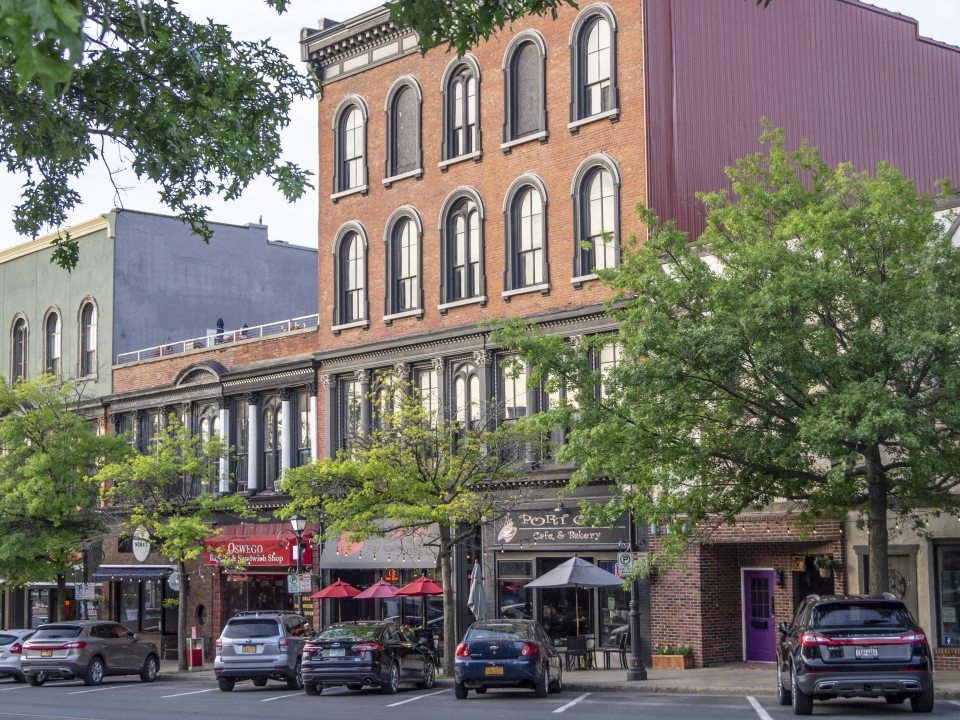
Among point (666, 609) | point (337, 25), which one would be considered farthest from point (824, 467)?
point (337, 25)

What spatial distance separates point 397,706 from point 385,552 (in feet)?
46.2

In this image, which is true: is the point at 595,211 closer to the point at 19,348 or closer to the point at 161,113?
the point at 161,113

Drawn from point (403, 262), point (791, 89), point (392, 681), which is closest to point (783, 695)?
point (392, 681)

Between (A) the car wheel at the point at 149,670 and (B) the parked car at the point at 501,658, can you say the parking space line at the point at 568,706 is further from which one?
(A) the car wheel at the point at 149,670

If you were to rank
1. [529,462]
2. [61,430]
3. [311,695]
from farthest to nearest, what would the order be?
1. [61,430]
2. [529,462]
3. [311,695]

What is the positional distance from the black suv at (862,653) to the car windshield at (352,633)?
978 centimetres

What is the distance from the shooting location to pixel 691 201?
33656 mm

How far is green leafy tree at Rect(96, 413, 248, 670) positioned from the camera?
123 ft

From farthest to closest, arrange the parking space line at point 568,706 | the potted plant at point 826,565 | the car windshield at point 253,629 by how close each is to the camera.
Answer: the car windshield at point 253,629, the potted plant at point 826,565, the parking space line at point 568,706

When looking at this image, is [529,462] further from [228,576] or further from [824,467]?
[228,576]

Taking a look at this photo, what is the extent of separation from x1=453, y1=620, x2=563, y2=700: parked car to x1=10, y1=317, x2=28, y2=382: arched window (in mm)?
34236

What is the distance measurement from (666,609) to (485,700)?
7.74 meters

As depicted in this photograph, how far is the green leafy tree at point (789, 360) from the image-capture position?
71.5ft

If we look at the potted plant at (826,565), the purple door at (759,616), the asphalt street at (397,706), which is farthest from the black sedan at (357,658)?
the potted plant at (826,565)
